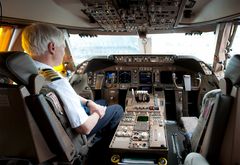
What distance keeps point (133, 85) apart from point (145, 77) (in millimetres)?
223

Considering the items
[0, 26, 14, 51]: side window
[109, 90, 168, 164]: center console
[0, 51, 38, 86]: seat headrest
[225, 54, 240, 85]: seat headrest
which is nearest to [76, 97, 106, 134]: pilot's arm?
[109, 90, 168, 164]: center console

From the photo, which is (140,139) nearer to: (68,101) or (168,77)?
(68,101)

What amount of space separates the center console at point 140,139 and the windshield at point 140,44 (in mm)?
2479

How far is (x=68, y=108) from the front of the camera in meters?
1.62

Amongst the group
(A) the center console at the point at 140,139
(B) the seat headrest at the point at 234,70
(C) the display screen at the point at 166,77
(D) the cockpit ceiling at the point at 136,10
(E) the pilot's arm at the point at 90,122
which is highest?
(D) the cockpit ceiling at the point at 136,10

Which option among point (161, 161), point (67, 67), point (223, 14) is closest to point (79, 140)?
point (161, 161)

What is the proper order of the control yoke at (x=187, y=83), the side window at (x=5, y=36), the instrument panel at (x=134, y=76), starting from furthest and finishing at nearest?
the instrument panel at (x=134, y=76)
the control yoke at (x=187, y=83)
the side window at (x=5, y=36)

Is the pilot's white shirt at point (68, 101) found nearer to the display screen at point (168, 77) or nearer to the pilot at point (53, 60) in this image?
the pilot at point (53, 60)

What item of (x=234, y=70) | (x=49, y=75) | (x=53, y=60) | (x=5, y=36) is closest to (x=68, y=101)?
(x=49, y=75)

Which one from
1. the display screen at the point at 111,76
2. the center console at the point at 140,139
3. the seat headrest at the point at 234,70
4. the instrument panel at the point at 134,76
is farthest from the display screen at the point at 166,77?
the seat headrest at the point at 234,70

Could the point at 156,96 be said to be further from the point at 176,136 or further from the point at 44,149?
the point at 44,149

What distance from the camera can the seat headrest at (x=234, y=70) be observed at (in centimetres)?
130

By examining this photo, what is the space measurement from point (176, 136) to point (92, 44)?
3.16 m

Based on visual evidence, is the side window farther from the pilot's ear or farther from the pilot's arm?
the pilot's arm
